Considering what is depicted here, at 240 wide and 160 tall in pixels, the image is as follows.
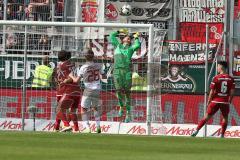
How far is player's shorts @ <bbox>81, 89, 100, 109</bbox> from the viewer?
24531mm

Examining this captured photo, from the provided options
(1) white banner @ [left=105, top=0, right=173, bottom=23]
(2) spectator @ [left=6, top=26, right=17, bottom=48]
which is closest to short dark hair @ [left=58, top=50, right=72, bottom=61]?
(2) spectator @ [left=6, top=26, right=17, bottom=48]

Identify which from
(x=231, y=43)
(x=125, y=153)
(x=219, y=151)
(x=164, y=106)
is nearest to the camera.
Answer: (x=125, y=153)

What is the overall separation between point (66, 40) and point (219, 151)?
921cm

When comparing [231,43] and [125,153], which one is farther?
[231,43]

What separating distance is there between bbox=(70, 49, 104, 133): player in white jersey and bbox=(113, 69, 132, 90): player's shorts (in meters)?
0.51

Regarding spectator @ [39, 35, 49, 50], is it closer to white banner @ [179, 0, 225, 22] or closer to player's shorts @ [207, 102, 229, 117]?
player's shorts @ [207, 102, 229, 117]

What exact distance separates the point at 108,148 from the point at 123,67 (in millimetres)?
8450

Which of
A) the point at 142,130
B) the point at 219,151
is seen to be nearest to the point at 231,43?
the point at 142,130

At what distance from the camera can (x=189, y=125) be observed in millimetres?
25938

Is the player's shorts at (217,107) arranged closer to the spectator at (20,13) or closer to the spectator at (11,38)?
the spectator at (11,38)

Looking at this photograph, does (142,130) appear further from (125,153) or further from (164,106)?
(125,153)

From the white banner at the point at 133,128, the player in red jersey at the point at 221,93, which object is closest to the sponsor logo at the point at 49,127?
the white banner at the point at 133,128

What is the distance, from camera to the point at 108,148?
16906mm

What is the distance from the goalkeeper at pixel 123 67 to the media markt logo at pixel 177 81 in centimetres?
172
